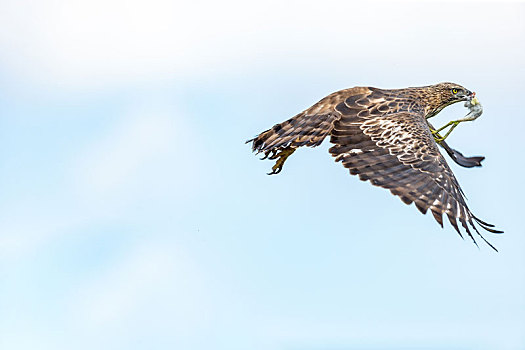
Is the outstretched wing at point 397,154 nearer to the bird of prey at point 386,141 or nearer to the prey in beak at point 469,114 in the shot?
the bird of prey at point 386,141

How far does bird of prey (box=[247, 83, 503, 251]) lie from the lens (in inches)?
419

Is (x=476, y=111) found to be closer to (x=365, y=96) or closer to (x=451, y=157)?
(x=451, y=157)

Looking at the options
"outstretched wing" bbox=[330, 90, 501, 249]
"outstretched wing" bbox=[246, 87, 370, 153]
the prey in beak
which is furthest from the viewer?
the prey in beak

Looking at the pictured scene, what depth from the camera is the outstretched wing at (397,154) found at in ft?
34.7

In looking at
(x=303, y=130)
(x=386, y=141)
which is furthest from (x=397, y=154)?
(x=303, y=130)

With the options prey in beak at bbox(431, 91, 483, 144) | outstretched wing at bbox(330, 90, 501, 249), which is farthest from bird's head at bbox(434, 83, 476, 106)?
outstretched wing at bbox(330, 90, 501, 249)

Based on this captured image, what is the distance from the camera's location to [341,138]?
38.4 feet

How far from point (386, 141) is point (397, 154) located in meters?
0.28

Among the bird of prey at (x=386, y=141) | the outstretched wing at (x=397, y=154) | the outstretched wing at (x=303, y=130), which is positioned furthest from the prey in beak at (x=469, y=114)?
the outstretched wing at (x=303, y=130)

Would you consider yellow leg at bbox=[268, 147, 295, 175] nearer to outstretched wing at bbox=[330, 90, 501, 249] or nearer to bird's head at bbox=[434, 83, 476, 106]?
outstretched wing at bbox=[330, 90, 501, 249]

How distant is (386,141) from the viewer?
11.5m

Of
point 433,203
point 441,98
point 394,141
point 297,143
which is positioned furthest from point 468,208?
point 441,98

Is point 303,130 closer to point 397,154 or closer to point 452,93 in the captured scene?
point 397,154

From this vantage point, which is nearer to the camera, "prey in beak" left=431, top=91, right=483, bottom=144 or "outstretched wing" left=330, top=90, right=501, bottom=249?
"outstretched wing" left=330, top=90, right=501, bottom=249
